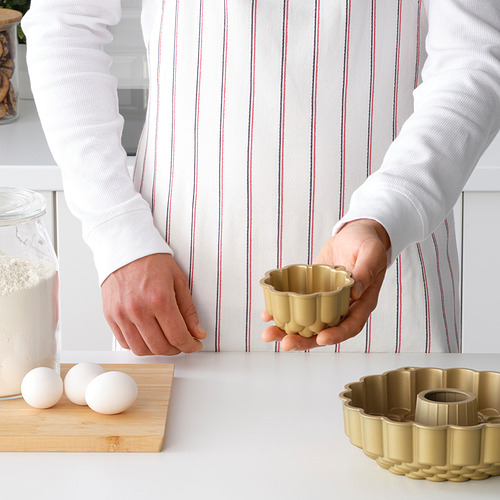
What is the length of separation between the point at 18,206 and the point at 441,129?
47 cm

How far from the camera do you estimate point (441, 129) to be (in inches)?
39.2

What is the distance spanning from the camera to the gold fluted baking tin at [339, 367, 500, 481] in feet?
2.11

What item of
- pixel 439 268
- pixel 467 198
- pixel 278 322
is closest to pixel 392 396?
pixel 278 322

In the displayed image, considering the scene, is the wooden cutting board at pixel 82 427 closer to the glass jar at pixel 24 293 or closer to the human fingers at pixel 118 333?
the glass jar at pixel 24 293

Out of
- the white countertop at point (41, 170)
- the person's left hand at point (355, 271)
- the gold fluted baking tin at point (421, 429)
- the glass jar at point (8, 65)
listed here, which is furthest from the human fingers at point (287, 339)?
the glass jar at point (8, 65)

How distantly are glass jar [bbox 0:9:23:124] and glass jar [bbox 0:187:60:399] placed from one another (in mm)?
1114

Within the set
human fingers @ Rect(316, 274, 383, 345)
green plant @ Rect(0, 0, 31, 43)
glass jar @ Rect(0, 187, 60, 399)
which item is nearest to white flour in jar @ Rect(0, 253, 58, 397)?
glass jar @ Rect(0, 187, 60, 399)

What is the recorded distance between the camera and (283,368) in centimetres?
94

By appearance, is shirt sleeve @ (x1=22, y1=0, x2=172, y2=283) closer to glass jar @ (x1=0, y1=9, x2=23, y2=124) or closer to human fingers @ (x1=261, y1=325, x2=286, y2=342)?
human fingers @ (x1=261, y1=325, x2=286, y2=342)

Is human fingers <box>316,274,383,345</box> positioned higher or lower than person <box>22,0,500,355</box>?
lower

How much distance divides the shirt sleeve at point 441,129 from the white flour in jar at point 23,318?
1.02 feet

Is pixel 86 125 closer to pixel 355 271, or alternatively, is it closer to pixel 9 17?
pixel 355 271

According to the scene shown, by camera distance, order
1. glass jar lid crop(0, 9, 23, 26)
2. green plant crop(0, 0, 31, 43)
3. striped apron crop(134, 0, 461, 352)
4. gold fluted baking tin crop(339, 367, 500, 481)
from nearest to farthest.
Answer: gold fluted baking tin crop(339, 367, 500, 481) < striped apron crop(134, 0, 461, 352) < glass jar lid crop(0, 9, 23, 26) < green plant crop(0, 0, 31, 43)

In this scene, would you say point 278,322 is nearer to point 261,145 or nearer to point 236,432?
point 236,432
